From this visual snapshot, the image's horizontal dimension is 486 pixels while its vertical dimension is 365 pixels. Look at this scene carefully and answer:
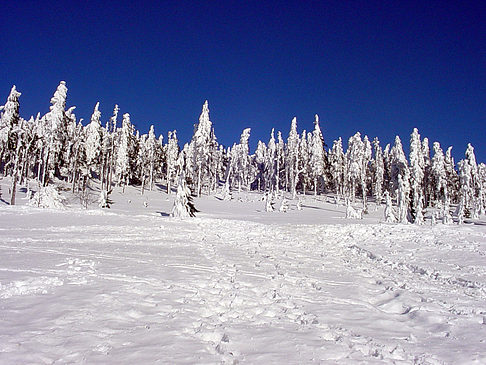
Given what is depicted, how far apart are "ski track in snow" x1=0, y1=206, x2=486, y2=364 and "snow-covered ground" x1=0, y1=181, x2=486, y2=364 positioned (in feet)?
0.09

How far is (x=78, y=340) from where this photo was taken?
418cm

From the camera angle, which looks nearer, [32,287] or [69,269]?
[32,287]

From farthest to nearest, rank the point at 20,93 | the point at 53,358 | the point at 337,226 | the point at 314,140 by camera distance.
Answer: the point at 314,140, the point at 20,93, the point at 337,226, the point at 53,358

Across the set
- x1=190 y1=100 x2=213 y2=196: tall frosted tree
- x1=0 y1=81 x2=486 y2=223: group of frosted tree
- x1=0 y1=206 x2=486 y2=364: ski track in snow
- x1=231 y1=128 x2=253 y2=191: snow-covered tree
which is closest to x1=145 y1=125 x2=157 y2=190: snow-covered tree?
x1=0 y1=81 x2=486 y2=223: group of frosted tree

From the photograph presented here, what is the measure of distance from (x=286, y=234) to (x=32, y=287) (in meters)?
16.0

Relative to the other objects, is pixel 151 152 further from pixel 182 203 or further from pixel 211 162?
pixel 182 203

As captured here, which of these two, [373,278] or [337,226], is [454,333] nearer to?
[373,278]

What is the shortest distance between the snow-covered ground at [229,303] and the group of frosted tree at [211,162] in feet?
79.3

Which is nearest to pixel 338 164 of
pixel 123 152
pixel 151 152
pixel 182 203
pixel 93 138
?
pixel 151 152

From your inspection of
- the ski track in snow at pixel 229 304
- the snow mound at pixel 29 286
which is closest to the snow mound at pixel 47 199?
the ski track in snow at pixel 229 304

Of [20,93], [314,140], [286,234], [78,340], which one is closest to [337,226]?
[286,234]

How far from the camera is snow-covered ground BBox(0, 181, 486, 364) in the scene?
4219mm

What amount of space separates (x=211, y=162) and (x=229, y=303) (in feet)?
213

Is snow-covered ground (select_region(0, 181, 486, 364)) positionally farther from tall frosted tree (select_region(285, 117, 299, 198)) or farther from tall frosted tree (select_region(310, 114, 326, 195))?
tall frosted tree (select_region(310, 114, 326, 195))
